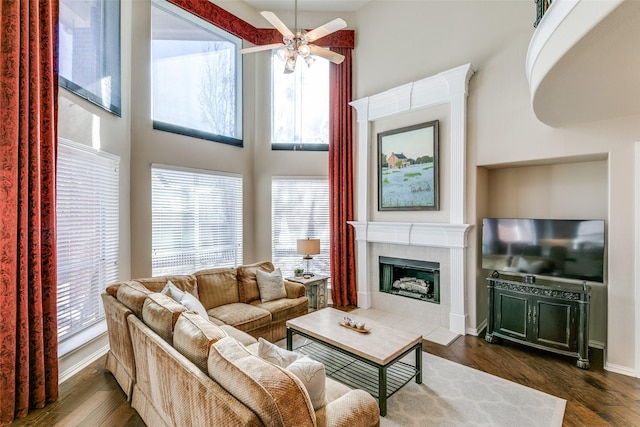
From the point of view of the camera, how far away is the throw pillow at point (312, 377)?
1589mm

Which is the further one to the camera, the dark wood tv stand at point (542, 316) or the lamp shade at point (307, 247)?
the lamp shade at point (307, 247)

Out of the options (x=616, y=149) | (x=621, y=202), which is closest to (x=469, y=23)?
(x=616, y=149)

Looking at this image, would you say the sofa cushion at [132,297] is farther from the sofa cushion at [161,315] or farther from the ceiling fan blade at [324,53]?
the ceiling fan blade at [324,53]

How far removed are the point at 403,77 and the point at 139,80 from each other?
12.3 feet

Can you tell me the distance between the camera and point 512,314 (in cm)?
364

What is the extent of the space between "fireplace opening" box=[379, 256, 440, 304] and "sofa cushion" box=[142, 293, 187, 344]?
3427mm

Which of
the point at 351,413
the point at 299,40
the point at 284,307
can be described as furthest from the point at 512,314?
the point at 299,40

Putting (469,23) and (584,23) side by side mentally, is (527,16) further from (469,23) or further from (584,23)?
(584,23)

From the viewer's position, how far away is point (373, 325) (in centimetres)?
310

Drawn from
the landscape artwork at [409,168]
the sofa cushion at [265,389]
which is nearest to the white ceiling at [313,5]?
the landscape artwork at [409,168]

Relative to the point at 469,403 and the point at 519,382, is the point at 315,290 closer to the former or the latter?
the point at 469,403

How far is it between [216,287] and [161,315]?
173 cm

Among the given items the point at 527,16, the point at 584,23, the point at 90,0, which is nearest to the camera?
the point at 584,23

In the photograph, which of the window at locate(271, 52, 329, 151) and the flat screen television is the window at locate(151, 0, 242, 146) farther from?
the flat screen television
